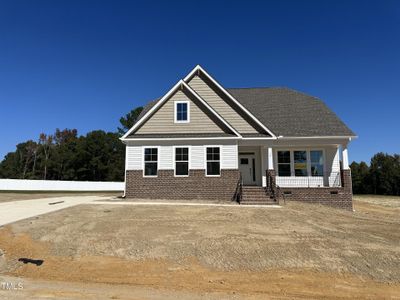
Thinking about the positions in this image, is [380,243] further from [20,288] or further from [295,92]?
[295,92]

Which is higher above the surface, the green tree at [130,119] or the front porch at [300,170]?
the green tree at [130,119]

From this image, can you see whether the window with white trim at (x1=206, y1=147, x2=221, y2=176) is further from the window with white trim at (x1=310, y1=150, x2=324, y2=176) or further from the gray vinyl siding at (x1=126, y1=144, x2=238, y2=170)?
the window with white trim at (x1=310, y1=150, x2=324, y2=176)

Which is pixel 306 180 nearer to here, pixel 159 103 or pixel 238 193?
pixel 238 193

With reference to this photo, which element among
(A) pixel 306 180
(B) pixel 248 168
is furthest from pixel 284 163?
(B) pixel 248 168

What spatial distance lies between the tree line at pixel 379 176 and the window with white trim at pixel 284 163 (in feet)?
122

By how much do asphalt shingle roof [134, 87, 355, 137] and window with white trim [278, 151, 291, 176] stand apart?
155 centimetres

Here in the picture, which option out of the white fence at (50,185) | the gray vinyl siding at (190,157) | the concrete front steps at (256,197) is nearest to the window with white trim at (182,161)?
the gray vinyl siding at (190,157)

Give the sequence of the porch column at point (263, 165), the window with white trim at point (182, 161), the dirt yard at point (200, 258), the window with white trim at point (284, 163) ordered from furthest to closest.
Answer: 1. the window with white trim at point (284, 163)
2. the porch column at point (263, 165)
3. the window with white trim at point (182, 161)
4. the dirt yard at point (200, 258)

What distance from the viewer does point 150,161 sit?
1698 cm

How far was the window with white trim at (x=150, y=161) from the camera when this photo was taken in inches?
667

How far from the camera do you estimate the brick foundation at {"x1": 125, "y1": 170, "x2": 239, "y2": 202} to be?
16484 mm

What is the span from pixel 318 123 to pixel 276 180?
15.9 feet

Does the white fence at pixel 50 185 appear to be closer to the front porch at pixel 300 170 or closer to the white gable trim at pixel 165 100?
the white gable trim at pixel 165 100

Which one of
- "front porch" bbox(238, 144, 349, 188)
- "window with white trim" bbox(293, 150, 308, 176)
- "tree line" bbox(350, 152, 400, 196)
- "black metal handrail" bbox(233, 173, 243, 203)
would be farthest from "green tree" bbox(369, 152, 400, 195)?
"black metal handrail" bbox(233, 173, 243, 203)
